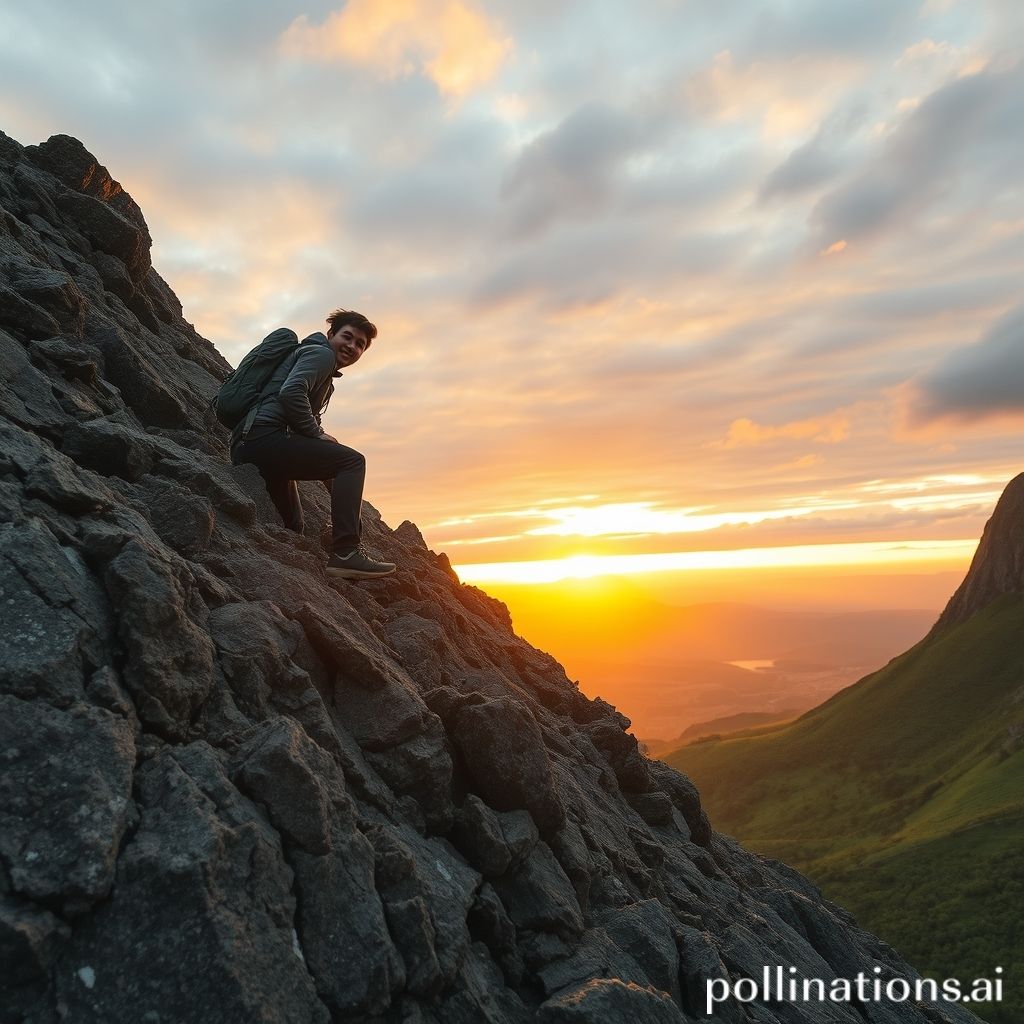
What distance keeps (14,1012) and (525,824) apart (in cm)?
922

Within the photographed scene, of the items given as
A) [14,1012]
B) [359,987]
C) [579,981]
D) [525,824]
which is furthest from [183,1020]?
[525,824]

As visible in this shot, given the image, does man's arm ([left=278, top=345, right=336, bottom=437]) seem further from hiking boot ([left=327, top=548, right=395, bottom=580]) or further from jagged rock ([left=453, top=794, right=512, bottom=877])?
jagged rock ([left=453, top=794, right=512, bottom=877])

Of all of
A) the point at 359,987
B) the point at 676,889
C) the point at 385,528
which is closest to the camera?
the point at 359,987

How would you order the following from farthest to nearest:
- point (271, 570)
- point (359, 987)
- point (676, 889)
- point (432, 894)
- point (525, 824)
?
point (676, 889)
point (271, 570)
point (525, 824)
point (432, 894)
point (359, 987)

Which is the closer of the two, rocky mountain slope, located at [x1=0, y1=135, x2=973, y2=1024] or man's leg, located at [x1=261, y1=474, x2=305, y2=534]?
rocky mountain slope, located at [x1=0, y1=135, x2=973, y2=1024]

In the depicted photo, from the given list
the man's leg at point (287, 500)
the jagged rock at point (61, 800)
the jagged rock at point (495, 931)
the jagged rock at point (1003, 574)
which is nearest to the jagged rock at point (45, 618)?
the jagged rock at point (61, 800)

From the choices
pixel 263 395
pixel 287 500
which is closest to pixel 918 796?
pixel 287 500

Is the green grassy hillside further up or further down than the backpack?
further down

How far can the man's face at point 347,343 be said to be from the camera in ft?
59.6

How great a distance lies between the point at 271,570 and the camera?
16.1 m

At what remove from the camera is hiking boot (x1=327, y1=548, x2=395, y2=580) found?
18531 millimetres

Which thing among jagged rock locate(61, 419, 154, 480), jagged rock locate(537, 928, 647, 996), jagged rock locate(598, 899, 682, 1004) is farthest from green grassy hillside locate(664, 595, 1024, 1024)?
jagged rock locate(61, 419, 154, 480)

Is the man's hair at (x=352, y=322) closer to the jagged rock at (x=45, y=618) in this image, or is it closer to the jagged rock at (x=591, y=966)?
the jagged rock at (x=45, y=618)

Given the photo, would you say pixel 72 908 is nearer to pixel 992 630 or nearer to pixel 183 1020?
pixel 183 1020
